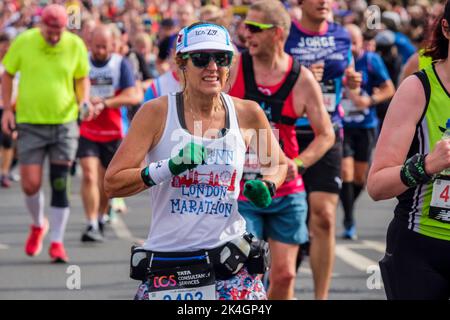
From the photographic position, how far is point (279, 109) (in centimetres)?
753

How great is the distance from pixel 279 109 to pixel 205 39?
2.35 metres

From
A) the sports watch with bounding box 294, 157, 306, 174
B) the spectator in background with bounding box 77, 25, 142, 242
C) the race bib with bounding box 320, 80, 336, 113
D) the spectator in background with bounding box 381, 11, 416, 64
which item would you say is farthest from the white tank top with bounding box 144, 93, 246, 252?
the spectator in background with bounding box 381, 11, 416, 64

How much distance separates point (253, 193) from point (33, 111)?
596cm

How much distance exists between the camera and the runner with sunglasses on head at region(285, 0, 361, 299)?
27.5 ft

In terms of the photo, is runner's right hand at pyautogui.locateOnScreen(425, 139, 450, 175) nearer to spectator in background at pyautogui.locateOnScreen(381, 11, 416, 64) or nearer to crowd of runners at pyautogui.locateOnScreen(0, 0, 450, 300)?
crowd of runners at pyautogui.locateOnScreen(0, 0, 450, 300)

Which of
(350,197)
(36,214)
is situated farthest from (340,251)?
(36,214)

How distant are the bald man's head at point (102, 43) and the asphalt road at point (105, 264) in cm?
179

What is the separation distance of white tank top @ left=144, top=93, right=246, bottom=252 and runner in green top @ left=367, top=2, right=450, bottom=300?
0.65m

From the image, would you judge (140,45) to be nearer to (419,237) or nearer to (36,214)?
(36,214)

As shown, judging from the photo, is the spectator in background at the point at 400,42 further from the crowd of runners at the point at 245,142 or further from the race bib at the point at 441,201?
the race bib at the point at 441,201

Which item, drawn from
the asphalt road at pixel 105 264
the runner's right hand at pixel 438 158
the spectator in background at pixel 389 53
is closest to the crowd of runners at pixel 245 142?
the runner's right hand at pixel 438 158

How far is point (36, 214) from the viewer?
428 inches

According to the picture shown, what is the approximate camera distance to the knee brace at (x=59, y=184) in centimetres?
1074
